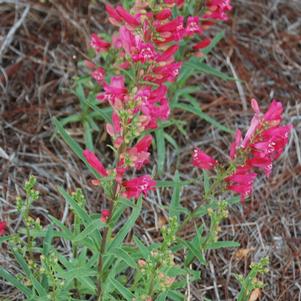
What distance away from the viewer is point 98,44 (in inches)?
167

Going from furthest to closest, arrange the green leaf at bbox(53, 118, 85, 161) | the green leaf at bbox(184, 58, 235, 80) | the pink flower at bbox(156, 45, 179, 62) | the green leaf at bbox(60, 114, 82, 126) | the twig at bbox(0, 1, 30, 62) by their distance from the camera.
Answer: the twig at bbox(0, 1, 30, 62) < the green leaf at bbox(60, 114, 82, 126) < the green leaf at bbox(184, 58, 235, 80) < the pink flower at bbox(156, 45, 179, 62) < the green leaf at bbox(53, 118, 85, 161)

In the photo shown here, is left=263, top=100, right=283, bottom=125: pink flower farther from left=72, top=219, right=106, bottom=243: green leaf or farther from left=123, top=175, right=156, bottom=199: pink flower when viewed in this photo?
left=72, top=219, right=106, bottom=243: green leaf

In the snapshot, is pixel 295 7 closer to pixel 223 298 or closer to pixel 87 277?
pixel 223 298

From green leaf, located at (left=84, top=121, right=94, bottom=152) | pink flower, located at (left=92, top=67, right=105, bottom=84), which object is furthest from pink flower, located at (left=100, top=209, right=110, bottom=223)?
green leaf, located at (left=84, top=121, right=94, bottom=152)

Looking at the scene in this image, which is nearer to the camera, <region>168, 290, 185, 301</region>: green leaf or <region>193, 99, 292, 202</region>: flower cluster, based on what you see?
<region>193, 99, 292, 202</region>: flower cluster

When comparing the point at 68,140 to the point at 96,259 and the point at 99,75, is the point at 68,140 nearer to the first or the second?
the point at 96,259

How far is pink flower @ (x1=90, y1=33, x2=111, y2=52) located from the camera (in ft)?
13.9

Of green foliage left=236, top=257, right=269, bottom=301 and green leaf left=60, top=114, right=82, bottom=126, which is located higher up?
green foliage left=236, top=257, right=269, bottom=301

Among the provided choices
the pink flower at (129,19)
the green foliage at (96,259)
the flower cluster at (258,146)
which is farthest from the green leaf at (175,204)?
the pink flower at (129,19)

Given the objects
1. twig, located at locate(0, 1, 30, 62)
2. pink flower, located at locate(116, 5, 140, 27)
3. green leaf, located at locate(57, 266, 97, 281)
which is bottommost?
green leaf, located at locate(57, 266, 97, 281)

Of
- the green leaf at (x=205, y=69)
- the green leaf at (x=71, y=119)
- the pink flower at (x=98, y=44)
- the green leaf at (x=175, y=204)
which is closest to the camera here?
the green leaf at (x=175, y=204)

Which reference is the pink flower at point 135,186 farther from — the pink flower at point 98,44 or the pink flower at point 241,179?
the pink flower at point 98,44

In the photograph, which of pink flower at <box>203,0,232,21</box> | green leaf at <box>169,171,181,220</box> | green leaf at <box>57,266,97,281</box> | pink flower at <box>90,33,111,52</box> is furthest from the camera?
pink flower at <box>90,33,111,52</box>

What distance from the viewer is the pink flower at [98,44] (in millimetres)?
4234
